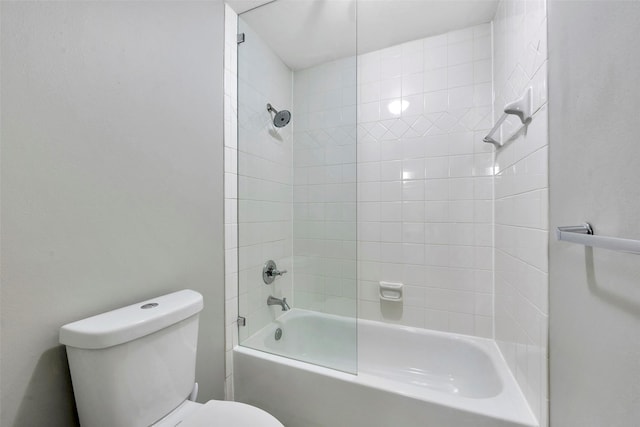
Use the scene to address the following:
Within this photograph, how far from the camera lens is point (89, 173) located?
0.79 metres

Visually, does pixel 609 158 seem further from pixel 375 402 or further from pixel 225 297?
pixel 225 297

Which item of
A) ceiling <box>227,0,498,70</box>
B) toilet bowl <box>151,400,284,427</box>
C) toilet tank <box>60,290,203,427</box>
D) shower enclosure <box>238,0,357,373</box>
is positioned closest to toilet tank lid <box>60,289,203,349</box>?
toilet tank <box>60,290,203,427</box>

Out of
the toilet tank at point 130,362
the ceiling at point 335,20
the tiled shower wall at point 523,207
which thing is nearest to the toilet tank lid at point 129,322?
the toilet tank at point 130,362

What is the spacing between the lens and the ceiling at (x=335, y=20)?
1.42 m

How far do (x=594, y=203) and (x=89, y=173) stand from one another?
1.42m

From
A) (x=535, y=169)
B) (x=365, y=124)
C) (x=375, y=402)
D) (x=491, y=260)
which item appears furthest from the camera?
(x=365, y=124)

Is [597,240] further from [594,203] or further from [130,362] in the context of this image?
[130,362]

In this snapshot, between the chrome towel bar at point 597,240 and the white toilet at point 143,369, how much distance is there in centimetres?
99

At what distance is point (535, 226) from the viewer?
962 mm

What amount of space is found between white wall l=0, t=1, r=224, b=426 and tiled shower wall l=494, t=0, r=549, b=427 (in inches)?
55.1

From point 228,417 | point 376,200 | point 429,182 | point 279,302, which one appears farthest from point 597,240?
point 279,302

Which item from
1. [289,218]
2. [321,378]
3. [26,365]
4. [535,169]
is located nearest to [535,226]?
[535,169]

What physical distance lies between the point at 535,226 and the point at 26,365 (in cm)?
166

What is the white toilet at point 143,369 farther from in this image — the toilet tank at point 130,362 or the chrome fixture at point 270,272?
the chrome fixture at point 270,272
